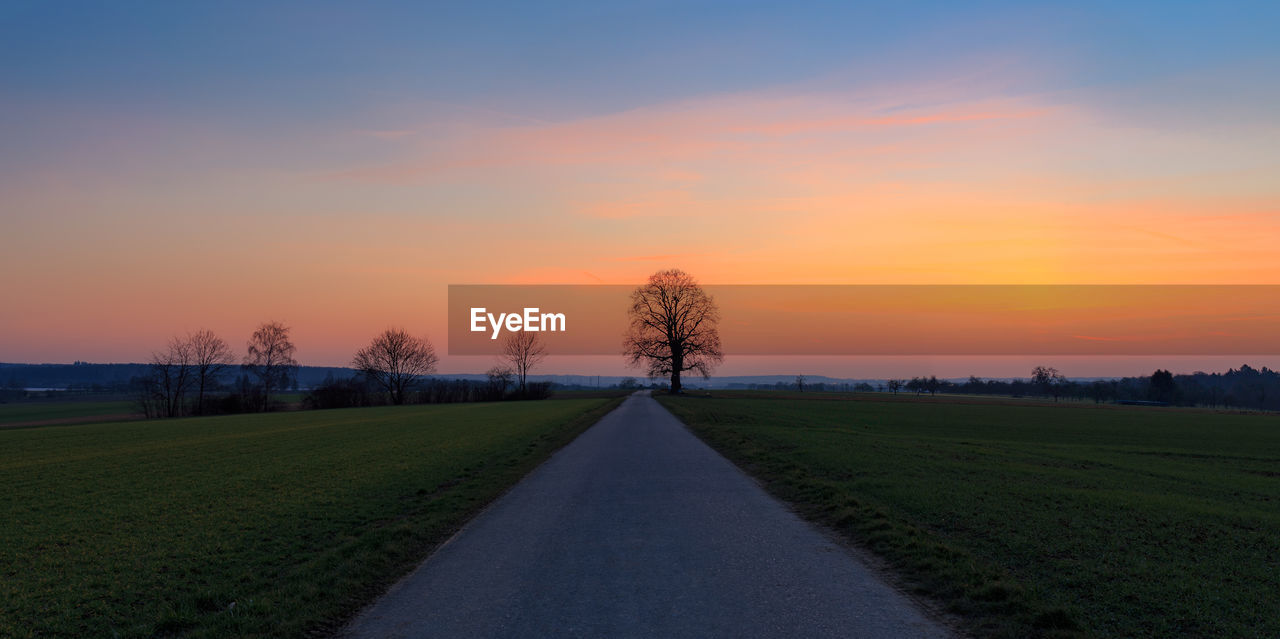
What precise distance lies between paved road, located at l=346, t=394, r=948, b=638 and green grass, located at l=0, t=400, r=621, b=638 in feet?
2.58

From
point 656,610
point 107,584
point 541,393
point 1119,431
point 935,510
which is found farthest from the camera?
point 541,393

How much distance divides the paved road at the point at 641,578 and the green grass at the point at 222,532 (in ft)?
2.58

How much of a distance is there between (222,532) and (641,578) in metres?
7.60

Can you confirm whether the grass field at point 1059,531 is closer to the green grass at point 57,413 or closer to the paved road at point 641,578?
the paved road at point 641,578

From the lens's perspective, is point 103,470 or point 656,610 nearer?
point 656,610

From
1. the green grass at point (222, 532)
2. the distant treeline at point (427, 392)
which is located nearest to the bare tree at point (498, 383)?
the distant treeline at point (427, 392)

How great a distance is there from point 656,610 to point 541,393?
10801 centimetres

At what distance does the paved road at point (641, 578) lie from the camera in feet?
19.8

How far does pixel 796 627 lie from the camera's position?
5949 millimetres

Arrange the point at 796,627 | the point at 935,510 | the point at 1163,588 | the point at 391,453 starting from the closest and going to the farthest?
the point at 796,627 < the point at 1163,588 < the point at 935,510 < the point at 391,453

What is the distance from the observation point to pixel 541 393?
4439 inches

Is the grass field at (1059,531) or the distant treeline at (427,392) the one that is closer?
the grass field at (1059,531)

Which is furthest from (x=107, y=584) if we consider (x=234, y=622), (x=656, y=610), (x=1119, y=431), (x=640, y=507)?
(x=1119, y=431)

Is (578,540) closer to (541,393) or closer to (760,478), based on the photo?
(760,478)
